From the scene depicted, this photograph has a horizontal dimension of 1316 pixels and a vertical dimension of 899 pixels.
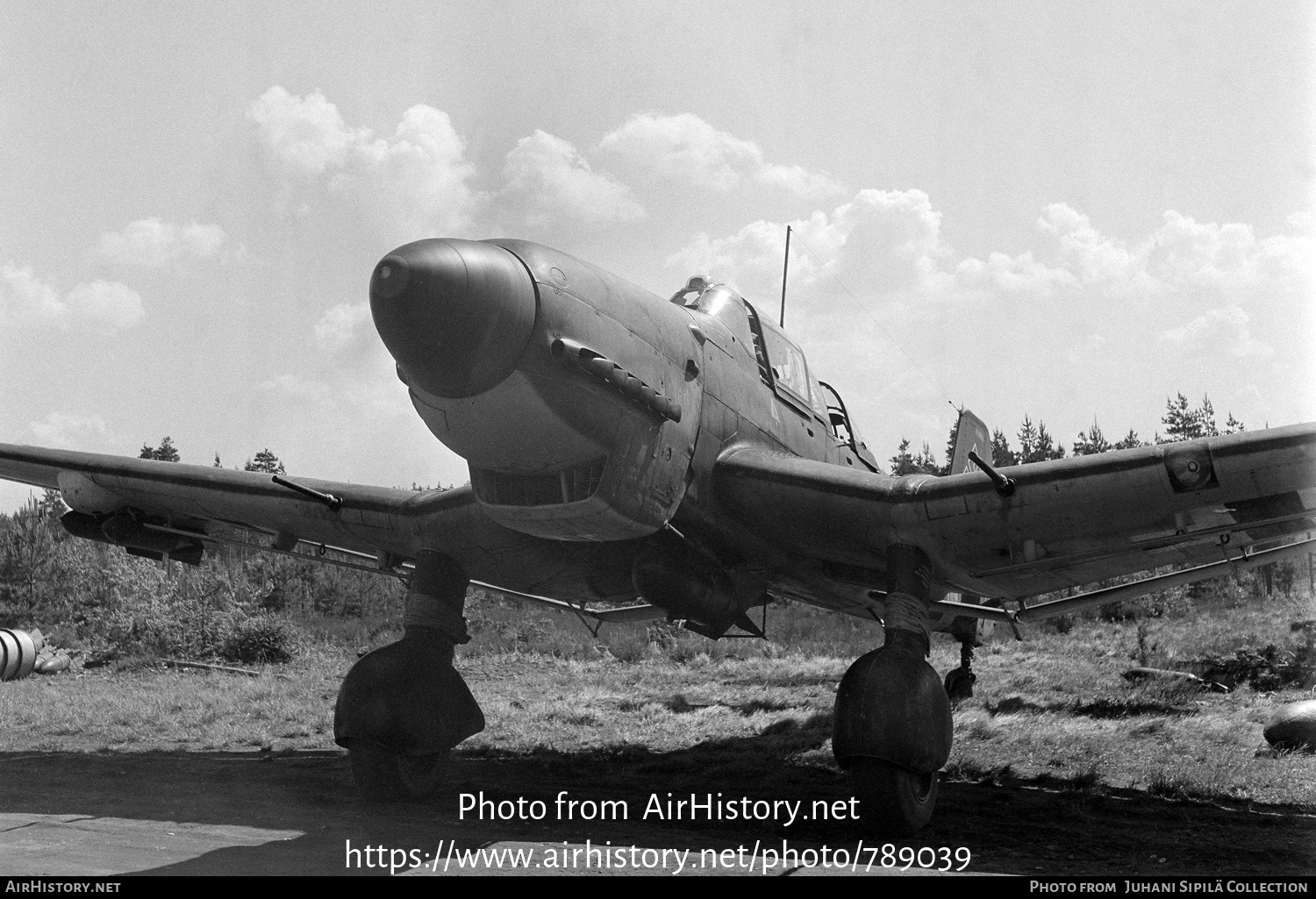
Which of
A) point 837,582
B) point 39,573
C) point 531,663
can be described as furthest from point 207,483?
point 39,573

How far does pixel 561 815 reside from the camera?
9016mm

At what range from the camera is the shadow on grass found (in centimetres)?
705

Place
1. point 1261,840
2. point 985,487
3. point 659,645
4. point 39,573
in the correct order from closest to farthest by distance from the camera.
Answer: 1. point 1261,840
2. point 985,487
3. point 659,645
4. point 39,573

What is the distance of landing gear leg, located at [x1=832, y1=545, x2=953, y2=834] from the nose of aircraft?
11.8ft

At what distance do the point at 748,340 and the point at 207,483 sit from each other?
5.44 meters

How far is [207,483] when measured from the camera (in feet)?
35.7

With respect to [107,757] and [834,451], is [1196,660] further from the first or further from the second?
[107,757]

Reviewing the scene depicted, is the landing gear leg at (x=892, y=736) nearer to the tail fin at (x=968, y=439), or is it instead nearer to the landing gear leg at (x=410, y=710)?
the landing gear leg at (x=410, y=710)

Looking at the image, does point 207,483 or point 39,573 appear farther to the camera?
point 39,573

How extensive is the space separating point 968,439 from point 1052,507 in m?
5.71

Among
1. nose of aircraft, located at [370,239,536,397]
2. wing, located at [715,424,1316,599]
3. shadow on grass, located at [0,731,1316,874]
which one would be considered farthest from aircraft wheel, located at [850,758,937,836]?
nose of aircraft, located at [370,239,536,397]

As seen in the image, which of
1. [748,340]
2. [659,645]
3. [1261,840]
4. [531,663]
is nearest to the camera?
[1261,840]

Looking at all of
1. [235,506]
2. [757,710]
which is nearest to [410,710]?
[235,506]

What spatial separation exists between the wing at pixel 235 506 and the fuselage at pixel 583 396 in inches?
33.0
